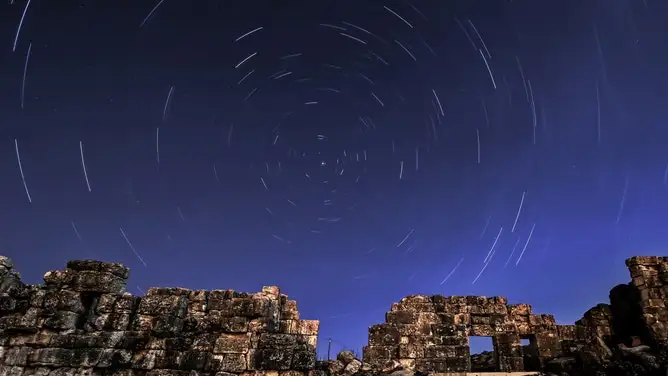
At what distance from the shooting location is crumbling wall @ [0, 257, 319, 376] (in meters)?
9.65

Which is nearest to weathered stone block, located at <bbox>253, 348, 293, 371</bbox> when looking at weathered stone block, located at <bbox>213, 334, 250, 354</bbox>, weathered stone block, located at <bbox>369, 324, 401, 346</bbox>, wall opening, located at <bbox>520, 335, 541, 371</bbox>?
weathered stone block, located at <bbox>213, 334, 250, 354</bbox>

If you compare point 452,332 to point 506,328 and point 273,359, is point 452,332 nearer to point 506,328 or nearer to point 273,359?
point 506,328

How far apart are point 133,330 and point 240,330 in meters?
2.84

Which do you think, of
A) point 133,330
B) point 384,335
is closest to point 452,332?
point 384,335

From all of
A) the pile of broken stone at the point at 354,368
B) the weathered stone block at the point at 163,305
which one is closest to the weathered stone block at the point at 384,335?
the pile of broken stone at the point at 354,368

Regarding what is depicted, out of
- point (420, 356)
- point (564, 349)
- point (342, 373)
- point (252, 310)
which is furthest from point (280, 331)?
point (564, 349)

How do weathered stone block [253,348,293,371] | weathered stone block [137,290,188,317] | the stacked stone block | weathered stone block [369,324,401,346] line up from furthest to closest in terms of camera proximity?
the stacked stone block → weathered stone block [369,324,401,346] → weathered stone block [137,290,188,317] → weathered stone block [253,348,293,371]

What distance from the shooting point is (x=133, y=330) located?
1012 centimetres

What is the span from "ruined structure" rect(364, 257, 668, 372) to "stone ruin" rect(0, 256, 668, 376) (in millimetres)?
31

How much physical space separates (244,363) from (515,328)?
27.3 ft

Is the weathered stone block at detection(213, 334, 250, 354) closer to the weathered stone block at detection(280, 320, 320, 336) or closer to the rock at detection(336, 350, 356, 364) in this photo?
the weathered stone block at detection(280, 320, 320, 336)

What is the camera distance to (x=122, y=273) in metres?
11.2

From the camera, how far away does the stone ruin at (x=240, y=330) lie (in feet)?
31.8

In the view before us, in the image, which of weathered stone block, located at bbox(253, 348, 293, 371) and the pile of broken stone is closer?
weathered stone block, located at bbox(253, 348, 293, 371)
